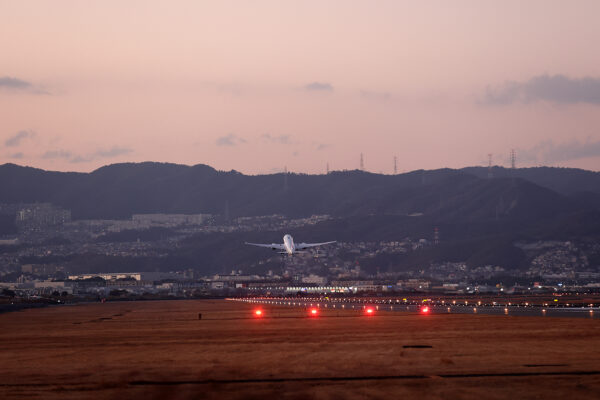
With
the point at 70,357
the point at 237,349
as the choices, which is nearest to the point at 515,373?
the point at 237,349

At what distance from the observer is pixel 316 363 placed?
41469 millimetres

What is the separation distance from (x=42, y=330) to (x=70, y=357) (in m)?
30.1

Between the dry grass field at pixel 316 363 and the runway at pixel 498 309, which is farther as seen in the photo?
the runway at pixel 498 309

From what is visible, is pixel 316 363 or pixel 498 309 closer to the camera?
pixel 316 363

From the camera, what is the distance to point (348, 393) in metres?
31.6

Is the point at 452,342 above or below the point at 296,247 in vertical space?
below

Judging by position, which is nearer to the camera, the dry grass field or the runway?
the dry grass field

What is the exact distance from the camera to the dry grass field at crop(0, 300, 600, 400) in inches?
1280

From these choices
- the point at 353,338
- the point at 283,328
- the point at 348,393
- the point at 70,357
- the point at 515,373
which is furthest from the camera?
the point at 283,328

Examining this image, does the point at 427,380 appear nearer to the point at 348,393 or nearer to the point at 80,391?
the point at 348,393

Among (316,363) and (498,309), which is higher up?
(498,309)

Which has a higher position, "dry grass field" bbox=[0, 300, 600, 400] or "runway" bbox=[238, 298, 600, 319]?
"runway" bbox=[238, 298, 600, 319]

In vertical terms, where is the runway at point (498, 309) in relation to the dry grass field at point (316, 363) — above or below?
above

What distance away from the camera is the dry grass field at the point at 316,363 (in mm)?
32500
